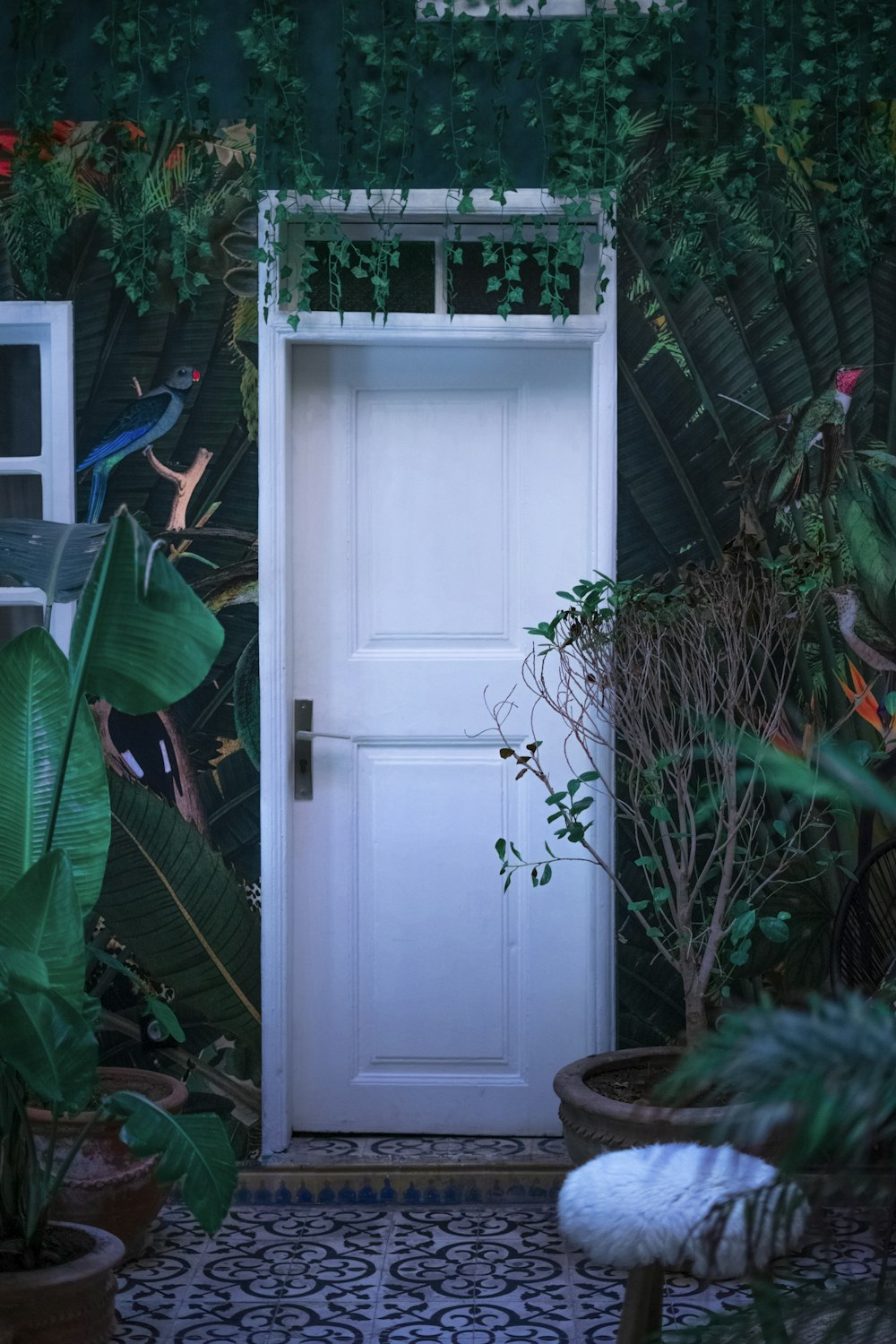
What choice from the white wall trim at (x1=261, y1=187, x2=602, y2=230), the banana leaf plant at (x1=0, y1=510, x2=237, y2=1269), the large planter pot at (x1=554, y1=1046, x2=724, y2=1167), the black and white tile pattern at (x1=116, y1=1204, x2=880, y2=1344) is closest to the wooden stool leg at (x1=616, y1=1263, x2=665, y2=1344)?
the black and white tile pattern at (x1=116, y1=1204, x2=880, y2=1344)

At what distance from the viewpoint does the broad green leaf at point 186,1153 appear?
2285 mm

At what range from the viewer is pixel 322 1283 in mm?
3100

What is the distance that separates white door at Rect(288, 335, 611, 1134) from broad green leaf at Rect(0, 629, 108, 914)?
3.94 feet

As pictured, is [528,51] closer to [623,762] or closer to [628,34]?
[628,34]

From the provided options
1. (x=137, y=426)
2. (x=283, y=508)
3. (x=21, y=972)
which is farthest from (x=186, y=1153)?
(x=137, y=426)

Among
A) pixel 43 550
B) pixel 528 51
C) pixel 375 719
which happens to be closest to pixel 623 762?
pixel 375 719

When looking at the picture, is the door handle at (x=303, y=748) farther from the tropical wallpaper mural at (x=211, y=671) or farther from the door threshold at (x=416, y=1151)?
the door threshold at (x=416, y=1151)

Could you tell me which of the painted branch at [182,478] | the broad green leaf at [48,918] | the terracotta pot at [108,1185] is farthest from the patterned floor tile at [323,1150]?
the painted branch at [182,478]

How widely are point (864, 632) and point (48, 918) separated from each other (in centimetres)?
215

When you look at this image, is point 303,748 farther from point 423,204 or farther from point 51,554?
point 423,204

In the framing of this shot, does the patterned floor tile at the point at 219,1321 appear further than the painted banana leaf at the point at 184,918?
No

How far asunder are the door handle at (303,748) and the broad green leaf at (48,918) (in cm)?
138

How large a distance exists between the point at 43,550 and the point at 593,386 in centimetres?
150

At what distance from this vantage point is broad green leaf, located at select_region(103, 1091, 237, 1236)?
2.29 m
